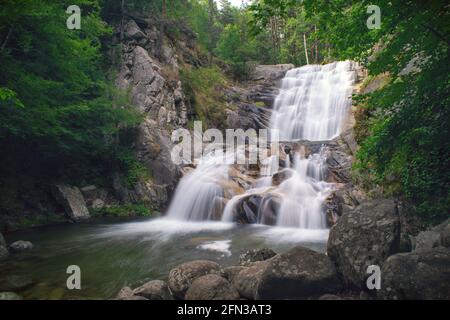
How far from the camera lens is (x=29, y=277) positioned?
6.87 m

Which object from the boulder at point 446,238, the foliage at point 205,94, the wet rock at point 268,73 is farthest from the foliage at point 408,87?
the wet rock at point 268,73

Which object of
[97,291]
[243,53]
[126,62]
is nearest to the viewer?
[97,291]

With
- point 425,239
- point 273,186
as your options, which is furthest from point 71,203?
point 425,239

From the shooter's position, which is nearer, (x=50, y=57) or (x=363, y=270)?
(x=363, y=270)

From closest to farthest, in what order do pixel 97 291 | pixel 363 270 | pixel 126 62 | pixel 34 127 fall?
pixel 363 270 → pixel 97 291 → pixel 34 127 → pixel 126 62

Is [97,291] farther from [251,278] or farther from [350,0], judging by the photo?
[350,0]

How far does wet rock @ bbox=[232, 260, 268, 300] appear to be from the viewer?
513cm

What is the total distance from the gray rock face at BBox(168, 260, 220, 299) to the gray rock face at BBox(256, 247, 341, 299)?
1293 mm

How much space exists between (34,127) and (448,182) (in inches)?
514

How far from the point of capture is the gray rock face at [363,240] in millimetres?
4891

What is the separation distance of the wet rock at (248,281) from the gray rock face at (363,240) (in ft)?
4.58

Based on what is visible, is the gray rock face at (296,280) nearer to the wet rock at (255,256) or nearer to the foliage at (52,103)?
the wet rock at (255,256)

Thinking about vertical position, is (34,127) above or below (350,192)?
above
